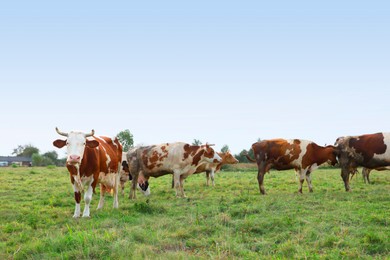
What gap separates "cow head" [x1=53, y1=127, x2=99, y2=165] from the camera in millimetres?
9508

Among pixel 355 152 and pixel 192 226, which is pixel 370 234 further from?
pixel 355 152

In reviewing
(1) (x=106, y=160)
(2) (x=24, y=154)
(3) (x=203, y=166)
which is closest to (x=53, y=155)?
(2) (x=24, y=154)

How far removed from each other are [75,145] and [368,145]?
11.5m

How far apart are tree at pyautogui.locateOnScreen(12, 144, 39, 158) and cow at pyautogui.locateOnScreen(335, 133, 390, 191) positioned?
420 feet

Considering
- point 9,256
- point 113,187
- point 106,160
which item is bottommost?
point 9,256

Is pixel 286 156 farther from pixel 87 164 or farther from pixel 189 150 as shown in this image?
pixel 87 164

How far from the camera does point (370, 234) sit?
6691mm

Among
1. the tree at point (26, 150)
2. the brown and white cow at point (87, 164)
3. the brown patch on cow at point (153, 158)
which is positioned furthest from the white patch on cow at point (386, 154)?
the tree at point (26, 150)

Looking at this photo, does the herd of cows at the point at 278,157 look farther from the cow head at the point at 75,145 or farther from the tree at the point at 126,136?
the tree at the point at 126,136

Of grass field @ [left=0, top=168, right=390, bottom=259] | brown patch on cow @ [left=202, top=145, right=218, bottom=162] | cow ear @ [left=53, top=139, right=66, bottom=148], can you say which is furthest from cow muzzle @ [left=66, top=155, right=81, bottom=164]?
brown patch on cow @ [left=202, top=145, right=218, bottom=162]

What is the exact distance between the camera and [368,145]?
15.5 meters

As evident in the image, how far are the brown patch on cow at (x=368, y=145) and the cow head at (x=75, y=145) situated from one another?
422 inches

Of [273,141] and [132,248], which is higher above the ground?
[273,141]

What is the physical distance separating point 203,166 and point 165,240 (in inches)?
538
